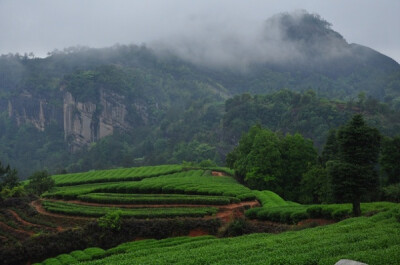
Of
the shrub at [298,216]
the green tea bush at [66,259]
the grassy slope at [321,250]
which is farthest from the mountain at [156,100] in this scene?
the green tea bush at [66,259]

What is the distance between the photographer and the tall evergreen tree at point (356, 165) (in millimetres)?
21734

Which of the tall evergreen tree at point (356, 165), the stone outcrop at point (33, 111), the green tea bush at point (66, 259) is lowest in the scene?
the green tea bush at point (66, 259)

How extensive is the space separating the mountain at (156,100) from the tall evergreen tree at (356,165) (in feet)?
182

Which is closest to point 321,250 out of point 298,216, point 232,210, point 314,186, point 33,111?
point 298,216

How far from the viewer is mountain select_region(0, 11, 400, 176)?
105250 mm

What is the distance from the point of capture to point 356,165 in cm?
2197

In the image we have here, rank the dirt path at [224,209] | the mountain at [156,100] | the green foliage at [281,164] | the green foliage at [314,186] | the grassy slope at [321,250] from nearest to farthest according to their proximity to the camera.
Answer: the grassy slope at [321,250]
the dirt path at [224,209]
the green foliage at [314,186]
the green foliage at [281,164]
the mountain at [156,100]

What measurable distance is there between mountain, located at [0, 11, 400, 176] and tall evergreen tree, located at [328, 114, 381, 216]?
5555cm

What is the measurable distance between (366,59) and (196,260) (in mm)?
193363

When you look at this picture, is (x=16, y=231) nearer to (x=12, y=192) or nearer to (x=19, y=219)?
(x=19, y=219)

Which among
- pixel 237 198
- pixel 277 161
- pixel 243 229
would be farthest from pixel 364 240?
pixel 277 161

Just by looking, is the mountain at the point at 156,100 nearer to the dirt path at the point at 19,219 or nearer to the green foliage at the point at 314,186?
the green foliage at the point at 314,186

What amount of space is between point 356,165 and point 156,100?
462 feet

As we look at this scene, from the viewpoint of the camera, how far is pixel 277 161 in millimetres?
43281
